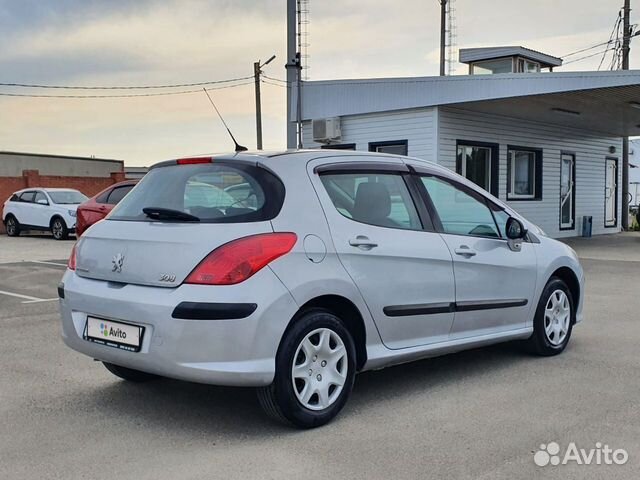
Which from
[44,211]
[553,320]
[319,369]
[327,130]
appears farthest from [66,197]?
[319,369]

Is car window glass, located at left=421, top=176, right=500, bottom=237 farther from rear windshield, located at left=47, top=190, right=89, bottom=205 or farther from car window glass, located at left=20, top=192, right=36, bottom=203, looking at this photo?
car window glass, located at left=20, top=192, right=36, bottom=203

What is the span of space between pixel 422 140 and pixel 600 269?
209 inches

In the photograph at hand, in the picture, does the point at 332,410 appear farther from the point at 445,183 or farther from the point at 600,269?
the point at 600,269

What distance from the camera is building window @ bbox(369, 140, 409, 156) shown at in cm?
1659

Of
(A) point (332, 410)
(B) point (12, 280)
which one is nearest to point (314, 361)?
(A) point (332, 410)

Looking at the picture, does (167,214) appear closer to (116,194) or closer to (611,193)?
(116,194)

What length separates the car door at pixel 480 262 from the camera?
5.00m

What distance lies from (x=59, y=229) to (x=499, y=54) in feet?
44.2

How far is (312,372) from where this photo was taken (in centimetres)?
409

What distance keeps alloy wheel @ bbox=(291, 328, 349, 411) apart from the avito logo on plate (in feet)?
3.88

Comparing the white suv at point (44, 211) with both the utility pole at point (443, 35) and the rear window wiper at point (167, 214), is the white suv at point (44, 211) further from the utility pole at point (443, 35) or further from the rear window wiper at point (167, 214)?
the utility pole at point (443, 35)

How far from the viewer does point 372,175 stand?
15.7 ft

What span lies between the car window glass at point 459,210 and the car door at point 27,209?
18623mm

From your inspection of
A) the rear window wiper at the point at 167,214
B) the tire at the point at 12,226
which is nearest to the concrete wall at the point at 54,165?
the tire at the point at 12,226
